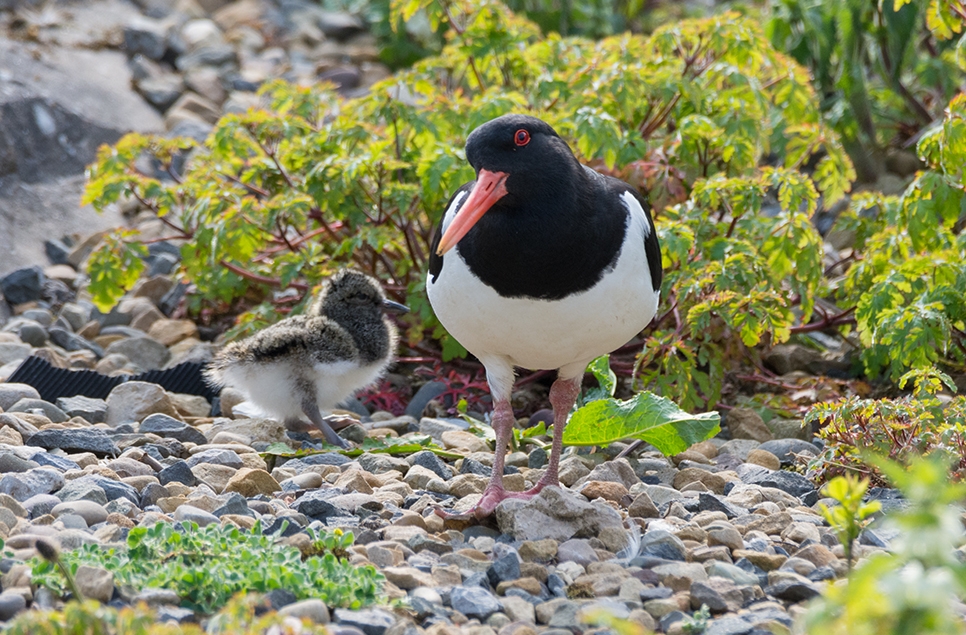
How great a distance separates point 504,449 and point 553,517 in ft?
1.88

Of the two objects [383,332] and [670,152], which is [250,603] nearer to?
[383,332]

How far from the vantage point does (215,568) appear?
10.9ft

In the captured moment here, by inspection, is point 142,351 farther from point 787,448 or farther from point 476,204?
point 787,448

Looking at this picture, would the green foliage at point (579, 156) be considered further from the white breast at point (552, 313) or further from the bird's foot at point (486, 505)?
the bird's foot at point (486, 505)

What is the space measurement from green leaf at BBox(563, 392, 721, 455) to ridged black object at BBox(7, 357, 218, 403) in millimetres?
2497

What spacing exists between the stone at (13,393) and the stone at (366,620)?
3.15 meters

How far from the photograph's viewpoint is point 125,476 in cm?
463

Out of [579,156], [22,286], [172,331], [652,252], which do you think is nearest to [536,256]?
[652,252]

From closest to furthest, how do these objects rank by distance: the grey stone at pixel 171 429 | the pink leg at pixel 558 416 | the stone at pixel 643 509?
the stone at pixel 643 509
the pink leg at pixel 558 416
the grey stone at pixel 171 429

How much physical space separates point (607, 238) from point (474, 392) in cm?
229

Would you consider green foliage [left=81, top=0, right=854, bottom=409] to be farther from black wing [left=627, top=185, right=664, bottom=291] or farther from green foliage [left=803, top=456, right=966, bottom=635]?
green foliage [left=803, top=456, right=966, bottom=635]

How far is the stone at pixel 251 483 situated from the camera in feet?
15.0

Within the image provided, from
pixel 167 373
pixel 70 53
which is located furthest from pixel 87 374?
pixel 70 53

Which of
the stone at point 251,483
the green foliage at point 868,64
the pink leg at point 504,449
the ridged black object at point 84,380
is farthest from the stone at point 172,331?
the green foliage at point 868,64
